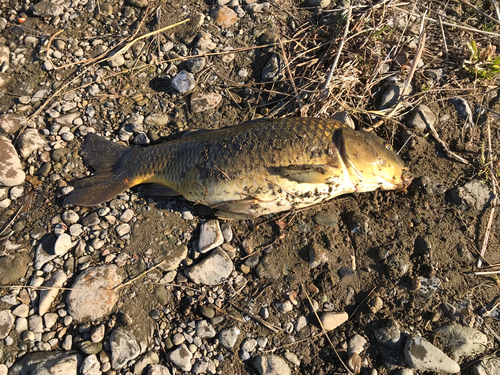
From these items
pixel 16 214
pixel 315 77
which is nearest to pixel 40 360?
pixel 16 214

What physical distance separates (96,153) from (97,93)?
94 centimetres

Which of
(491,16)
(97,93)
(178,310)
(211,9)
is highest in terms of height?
(491,16)

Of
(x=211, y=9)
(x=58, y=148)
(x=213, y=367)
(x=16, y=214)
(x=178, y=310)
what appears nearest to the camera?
(x=213, y=367)

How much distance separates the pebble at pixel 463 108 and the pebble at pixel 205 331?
406cm

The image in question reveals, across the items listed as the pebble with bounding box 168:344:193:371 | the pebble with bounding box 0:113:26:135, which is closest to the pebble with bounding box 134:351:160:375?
→ the pebble with bounding box 168:344:193:371

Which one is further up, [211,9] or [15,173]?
[211,9]

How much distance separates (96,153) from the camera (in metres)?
3.94

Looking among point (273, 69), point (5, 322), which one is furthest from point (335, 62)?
point (5, 322)

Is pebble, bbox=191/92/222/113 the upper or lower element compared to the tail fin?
upper

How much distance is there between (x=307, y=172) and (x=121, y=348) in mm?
2653

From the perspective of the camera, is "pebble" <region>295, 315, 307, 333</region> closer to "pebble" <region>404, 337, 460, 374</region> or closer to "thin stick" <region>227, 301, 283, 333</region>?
"thin stick" <region>227, 301, 283, 333</region>

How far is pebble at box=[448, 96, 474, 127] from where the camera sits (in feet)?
12.8

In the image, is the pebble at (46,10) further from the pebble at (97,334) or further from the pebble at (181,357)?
the pebble at (181,357)

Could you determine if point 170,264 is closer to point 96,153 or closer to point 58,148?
point 96,153
